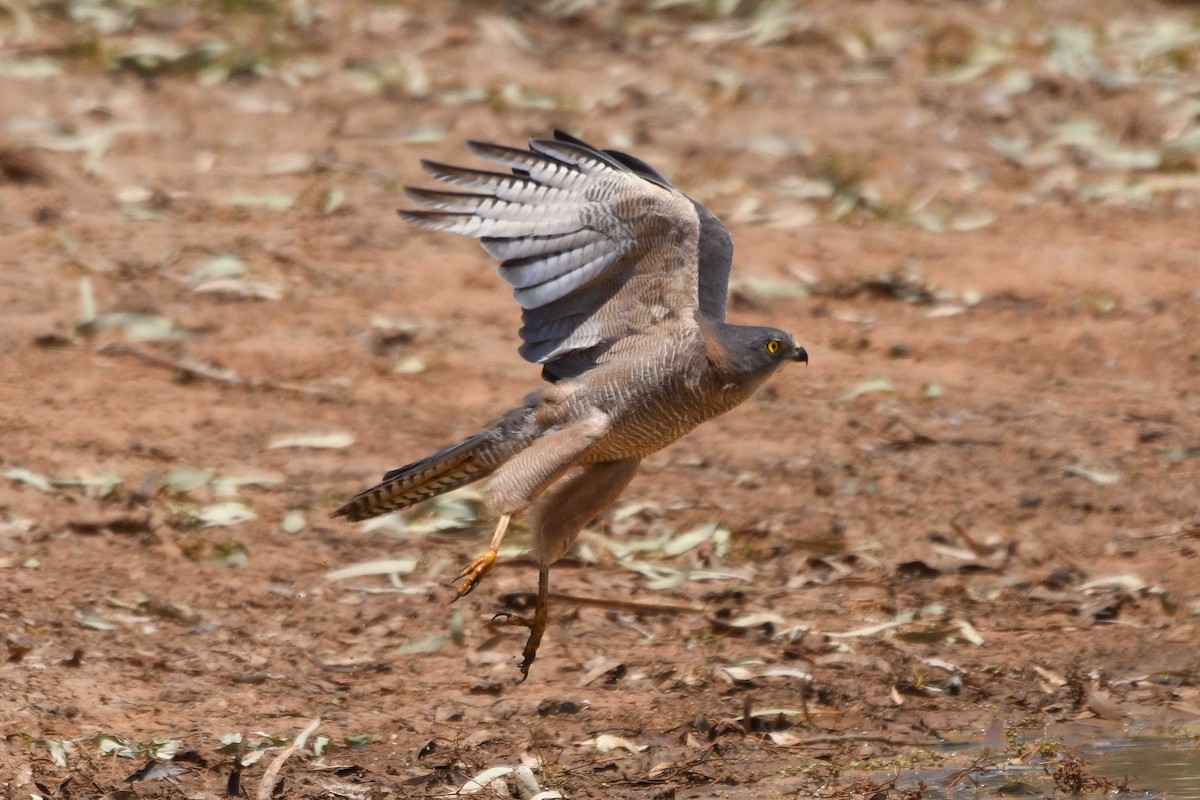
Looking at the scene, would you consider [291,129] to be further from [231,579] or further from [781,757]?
[781,757]

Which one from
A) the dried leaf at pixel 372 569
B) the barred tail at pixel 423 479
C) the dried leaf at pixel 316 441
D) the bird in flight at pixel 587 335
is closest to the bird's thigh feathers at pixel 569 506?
the bird in flight at pixel 587 335

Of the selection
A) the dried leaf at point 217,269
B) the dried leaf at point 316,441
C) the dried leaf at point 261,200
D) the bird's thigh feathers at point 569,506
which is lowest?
the dried leaf at point 316,441

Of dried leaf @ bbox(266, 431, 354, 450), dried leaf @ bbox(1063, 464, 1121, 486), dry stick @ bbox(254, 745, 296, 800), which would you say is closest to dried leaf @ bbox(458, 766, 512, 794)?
dry stick @ bbox(254, 745, 296, 800)

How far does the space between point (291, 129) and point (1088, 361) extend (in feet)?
19.6

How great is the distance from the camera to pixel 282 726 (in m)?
6.46

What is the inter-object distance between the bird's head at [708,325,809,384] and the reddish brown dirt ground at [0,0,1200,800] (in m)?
1.33

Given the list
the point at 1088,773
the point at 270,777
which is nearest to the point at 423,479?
the point at 270,777

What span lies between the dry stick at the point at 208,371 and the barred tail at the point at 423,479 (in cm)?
248

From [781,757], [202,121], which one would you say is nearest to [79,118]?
[202,121]

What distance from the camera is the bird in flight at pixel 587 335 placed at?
675 cm

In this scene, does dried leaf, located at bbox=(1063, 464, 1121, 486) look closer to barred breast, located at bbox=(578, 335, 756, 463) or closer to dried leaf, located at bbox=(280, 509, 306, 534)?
barred breast, located at bbox=(578, 335, 756, 463)

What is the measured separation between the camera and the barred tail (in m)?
6.87

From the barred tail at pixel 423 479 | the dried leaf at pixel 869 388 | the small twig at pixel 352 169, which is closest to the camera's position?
the barred tail at pixel 423 479

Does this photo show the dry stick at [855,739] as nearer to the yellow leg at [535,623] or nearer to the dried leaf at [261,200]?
the yellow leg at [535,623]
